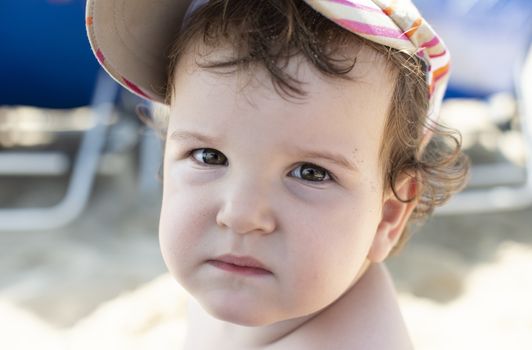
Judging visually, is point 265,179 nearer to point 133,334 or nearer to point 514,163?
point 133,334

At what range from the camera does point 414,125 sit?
3.74 ft

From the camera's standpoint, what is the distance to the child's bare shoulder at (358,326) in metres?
1.15

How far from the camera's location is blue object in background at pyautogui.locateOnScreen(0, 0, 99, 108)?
2932mm

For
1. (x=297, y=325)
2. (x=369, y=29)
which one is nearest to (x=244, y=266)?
(x=297, y=325)

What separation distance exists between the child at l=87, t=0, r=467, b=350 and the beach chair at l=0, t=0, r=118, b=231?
183 cm

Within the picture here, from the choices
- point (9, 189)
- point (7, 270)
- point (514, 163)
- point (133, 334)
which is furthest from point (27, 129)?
point (514, 163)

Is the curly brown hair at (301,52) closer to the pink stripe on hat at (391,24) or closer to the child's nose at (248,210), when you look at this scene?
the pink stripe on hat at (391,24)

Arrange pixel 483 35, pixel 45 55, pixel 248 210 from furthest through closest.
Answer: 1. pixel 45 55
2. pixel 483 35
3. pixel 248 210

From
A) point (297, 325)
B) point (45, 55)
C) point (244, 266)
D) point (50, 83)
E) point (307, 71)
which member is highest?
point (307, 71)

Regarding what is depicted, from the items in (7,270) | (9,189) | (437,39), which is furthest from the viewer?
(9,189)

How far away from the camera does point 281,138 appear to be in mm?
963

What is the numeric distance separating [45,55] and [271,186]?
2.34m

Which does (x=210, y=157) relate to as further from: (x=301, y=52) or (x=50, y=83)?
(x=50, y=83)

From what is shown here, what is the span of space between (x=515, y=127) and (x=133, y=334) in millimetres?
2545
